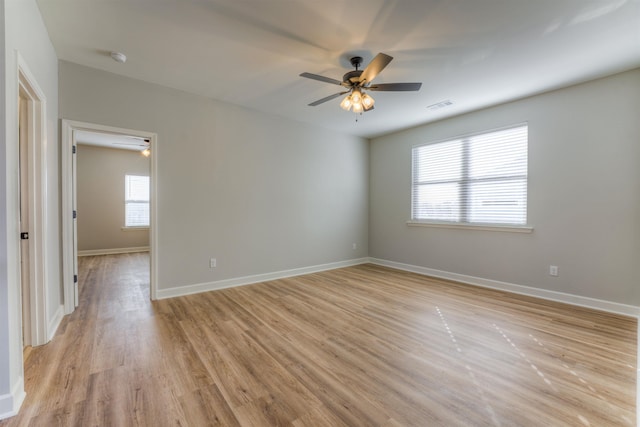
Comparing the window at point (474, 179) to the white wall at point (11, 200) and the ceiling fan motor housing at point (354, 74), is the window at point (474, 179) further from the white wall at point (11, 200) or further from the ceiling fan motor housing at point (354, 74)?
the white wall at point (11, 200)

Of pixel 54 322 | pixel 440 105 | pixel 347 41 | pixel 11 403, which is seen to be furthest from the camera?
pixel 440 105

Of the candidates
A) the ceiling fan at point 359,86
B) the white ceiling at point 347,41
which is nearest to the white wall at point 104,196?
the white ceiling at point 347,41

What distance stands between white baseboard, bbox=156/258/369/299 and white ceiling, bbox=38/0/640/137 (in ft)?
8.76

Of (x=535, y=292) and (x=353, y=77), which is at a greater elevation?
(x=353, y=77)

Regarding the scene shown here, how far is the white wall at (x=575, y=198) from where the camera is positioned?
10.0 ft

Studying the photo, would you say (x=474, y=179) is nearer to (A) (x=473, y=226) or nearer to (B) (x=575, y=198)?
(A) (x=473, y=226)

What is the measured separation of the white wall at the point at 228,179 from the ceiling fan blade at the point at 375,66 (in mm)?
2316

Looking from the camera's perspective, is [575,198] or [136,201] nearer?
[575,198]

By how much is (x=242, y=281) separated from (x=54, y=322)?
211 centimetres

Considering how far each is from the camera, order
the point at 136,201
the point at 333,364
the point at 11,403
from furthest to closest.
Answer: the point at 136,201
the point at 333,364
the point at 11,403

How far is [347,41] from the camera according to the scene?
8.20ft

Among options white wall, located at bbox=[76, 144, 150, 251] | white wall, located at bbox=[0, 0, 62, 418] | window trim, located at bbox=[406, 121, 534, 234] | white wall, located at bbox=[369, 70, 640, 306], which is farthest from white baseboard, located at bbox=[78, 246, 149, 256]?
white wall, located at bbox=[369, 70, 640, 306]

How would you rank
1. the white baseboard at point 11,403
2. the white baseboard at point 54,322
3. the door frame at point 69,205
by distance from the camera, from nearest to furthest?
1. the white baseboard at point 11,403
2. the white baseboard at point 54,322
3. the door frame at point 69,205

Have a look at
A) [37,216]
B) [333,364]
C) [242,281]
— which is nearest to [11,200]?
[37,216]
